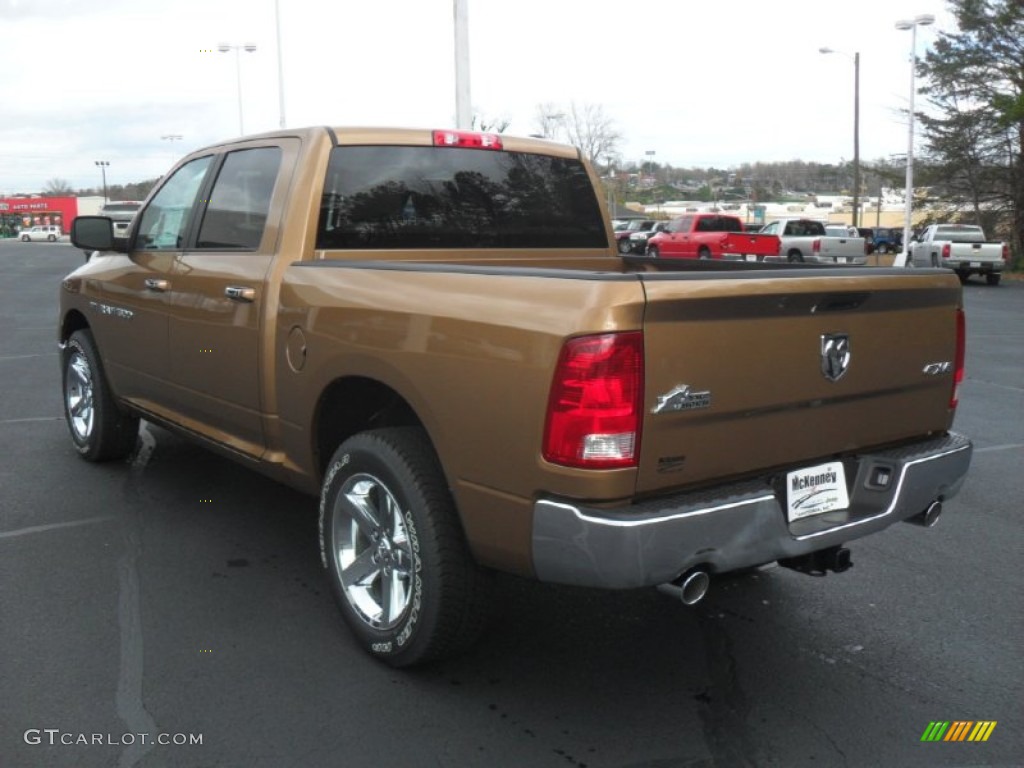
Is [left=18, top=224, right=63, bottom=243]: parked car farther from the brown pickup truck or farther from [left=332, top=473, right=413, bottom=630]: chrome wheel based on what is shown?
[left=332, top=473, right=413, bottom=630]: chrome wheel

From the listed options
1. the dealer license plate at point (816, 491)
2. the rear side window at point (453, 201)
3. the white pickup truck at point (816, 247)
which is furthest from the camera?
the white pickup truck at point (816, 247)

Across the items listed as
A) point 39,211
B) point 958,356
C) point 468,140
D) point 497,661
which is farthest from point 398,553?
point 39,211

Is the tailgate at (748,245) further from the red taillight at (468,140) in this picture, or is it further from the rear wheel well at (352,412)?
the rear wheel well at (352,412)

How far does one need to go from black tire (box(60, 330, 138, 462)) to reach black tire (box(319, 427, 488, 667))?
2682 millimetres

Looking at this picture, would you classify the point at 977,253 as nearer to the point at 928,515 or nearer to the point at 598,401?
the point at 928,515

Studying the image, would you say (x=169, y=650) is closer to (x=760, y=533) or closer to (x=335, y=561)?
(x=335, y=561)

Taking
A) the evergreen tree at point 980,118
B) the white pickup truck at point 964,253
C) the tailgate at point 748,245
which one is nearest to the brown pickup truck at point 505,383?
the tailgate at point 748,245

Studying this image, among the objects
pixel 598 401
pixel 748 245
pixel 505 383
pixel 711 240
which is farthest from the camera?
pixel 711 240

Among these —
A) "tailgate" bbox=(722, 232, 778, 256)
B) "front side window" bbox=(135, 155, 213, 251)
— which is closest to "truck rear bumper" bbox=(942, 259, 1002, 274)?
"tailgate" bbox=(722, 232, 778, 256)

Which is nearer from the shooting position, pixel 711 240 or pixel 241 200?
pixel 241 200

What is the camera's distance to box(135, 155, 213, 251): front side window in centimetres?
491

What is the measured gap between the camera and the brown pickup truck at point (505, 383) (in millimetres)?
2732

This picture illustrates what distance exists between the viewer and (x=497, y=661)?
11.7 ft

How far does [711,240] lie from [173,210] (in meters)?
26.0
